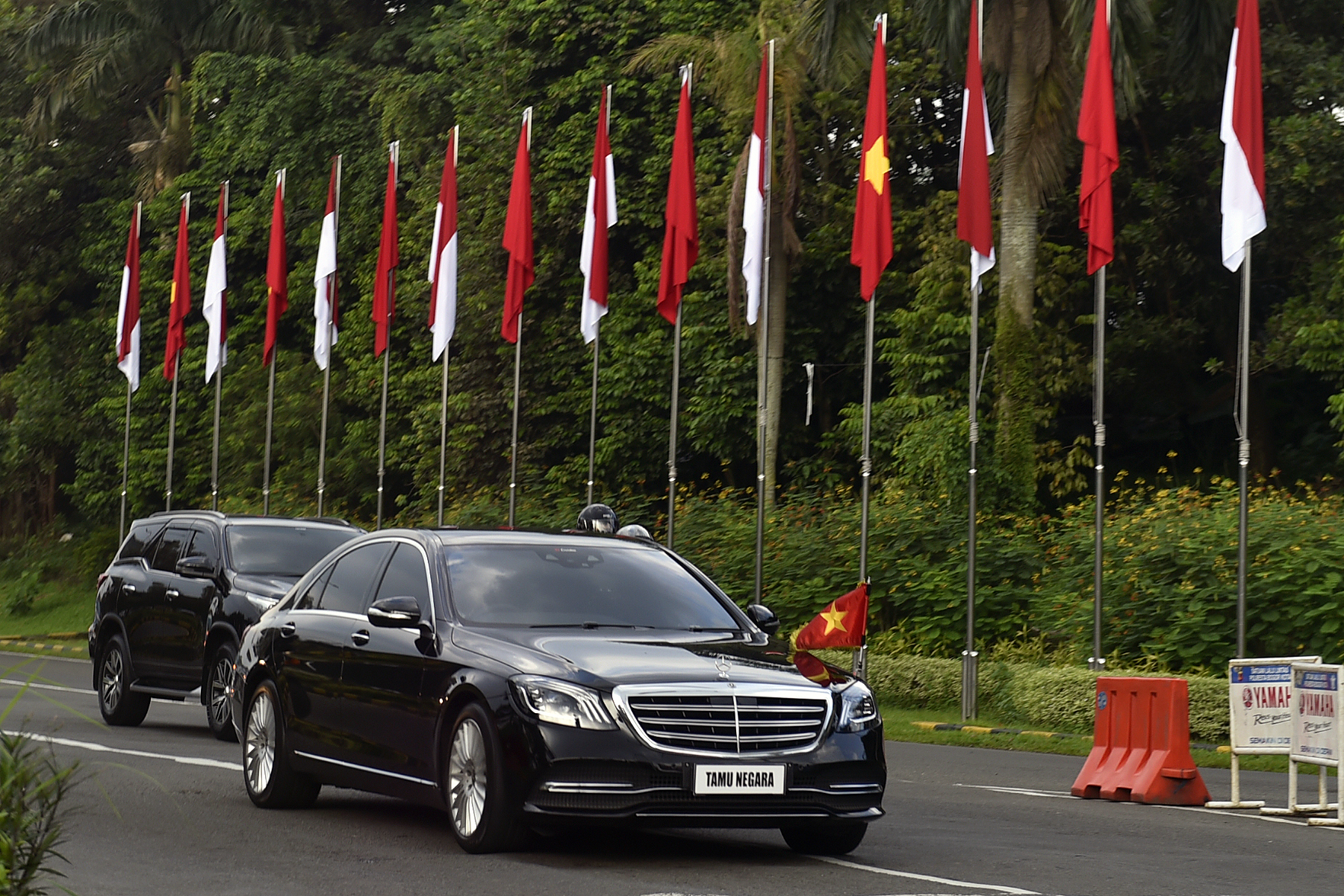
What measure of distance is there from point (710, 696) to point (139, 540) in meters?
11.4

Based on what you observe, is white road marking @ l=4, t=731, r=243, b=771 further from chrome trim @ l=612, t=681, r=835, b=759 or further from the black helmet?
chrome trim @ l=612, t=681, r=835, b=759

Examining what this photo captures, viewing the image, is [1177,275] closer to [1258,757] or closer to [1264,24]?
[1264,24]

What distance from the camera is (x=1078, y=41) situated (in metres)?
26.7

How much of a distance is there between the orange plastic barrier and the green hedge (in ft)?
17.2

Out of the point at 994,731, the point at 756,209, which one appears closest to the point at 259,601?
the point at 994,731

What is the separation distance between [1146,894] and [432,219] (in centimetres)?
3652

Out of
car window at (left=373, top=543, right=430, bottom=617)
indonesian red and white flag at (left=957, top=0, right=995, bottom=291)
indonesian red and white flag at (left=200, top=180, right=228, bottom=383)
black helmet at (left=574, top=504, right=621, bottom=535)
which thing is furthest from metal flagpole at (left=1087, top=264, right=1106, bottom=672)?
indonesian red and white flag at (left=200, top=180, right=228, bottom=383)

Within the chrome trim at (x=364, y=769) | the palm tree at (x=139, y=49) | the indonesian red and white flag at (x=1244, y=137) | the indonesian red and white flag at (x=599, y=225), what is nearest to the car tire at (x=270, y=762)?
the chrome trim at (x=364, y=769)

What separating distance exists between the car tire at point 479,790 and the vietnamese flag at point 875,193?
47.6ft

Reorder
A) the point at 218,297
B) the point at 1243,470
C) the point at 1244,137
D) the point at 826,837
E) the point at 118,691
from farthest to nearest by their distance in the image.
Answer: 1. the point at 218,297
2. the point at 1244,137
3. the point at 1243,470
4. the point at 118,691
5. the point at 826,837

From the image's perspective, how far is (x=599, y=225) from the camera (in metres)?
28.4

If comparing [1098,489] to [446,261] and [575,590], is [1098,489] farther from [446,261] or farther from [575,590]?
[446,261]

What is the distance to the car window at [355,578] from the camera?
35.8 ft

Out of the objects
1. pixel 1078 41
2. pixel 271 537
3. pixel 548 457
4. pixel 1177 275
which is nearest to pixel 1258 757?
pixel 271 537
